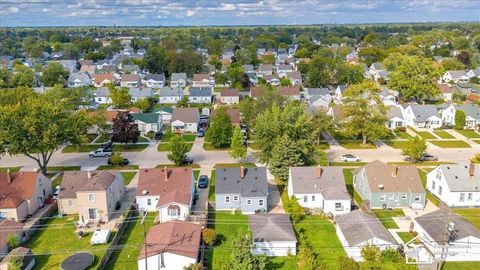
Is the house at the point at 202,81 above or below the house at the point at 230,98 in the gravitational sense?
above

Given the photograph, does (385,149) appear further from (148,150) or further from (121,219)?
(121,219)

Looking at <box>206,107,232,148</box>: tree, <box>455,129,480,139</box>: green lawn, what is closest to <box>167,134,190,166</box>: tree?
<box>206,107,232,148</box>: tree

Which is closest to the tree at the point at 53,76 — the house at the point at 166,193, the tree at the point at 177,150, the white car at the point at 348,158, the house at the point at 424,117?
the tree at the point at 177,150

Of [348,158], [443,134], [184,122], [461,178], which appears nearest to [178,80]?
[184,122]

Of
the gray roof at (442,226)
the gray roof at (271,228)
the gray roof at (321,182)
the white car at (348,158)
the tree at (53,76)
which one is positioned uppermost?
the tree at (53,76)

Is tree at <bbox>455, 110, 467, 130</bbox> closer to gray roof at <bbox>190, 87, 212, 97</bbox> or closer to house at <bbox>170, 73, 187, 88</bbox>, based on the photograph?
gray roof at <bbox>190, 87, 212, 97</bbox>

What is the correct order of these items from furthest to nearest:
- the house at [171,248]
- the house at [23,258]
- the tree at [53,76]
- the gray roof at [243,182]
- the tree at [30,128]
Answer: the tree at [53,76]
the tree at [30,128]
the gray roof at [243,182]
the house at [23,258]
the house at [171,248]

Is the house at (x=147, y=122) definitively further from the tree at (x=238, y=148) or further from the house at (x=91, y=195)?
the house at (x=91, y=195)
